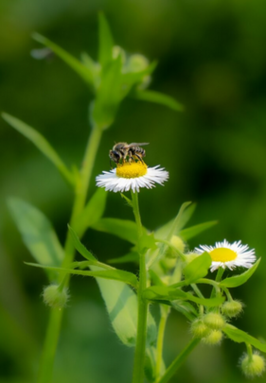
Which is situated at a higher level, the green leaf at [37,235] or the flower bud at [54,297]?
the green leaf at [37,235]

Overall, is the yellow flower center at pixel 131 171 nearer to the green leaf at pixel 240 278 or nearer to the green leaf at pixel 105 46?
the green leaf at pixel 240 278

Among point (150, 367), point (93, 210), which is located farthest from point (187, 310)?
point (93, 210)

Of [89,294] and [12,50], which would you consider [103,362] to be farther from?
[12,50]

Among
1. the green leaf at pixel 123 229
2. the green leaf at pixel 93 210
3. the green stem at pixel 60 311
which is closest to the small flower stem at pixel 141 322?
the green stem at pixel 60 311

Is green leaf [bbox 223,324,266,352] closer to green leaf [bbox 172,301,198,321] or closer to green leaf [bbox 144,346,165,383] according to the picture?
green leaf [bbox 172,301,198,321]

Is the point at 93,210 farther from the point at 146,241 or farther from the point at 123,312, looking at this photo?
the point at 146,241
